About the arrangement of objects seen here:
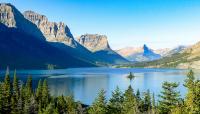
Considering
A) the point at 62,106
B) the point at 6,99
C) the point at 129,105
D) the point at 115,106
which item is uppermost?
the point at 6,99

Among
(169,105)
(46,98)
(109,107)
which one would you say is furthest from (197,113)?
(46,98)

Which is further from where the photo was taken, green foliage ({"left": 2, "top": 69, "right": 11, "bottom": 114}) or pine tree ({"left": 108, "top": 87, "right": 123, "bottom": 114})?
green foliage ({"left": 2, "top": 69, "right": 11, "bottom": 114})

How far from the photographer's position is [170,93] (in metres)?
59.7

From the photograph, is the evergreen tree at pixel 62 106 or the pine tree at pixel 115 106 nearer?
the pine tree at pixel 115 106

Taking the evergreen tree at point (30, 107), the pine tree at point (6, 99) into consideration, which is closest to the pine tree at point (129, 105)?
the evergreen tree at point (30, 107)

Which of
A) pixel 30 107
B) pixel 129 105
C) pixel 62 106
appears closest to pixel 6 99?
pixel 30 107

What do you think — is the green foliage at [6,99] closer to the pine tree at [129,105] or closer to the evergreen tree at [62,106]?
the evergreen tree at [62,106]

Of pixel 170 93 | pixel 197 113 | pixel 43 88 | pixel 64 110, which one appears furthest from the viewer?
pixel 43 88

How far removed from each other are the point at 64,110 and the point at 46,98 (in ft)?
37.6

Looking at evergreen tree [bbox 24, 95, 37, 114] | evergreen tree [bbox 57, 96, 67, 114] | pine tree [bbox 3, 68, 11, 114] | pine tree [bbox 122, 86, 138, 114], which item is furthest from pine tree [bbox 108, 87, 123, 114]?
pine tree [bbox 3, 68, 11, 114]

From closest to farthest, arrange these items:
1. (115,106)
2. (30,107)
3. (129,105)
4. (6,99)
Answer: (129,105), (30,107), (6,99), (115,106)

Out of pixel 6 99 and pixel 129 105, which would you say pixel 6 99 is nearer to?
pixel 6 99

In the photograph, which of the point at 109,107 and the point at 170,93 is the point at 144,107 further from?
the point at 170,93

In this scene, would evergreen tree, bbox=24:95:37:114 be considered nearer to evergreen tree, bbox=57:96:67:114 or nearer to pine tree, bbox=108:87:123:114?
evergreen tree, bbox=57:96:67:114
